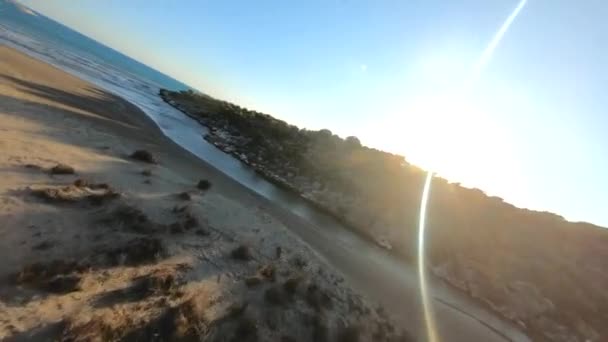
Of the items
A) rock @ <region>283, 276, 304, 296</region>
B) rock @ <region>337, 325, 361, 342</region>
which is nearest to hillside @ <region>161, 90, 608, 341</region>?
rock @ <region>337, 325, 361, 342</region>

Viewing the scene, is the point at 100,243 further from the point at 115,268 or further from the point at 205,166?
the point at 205,166

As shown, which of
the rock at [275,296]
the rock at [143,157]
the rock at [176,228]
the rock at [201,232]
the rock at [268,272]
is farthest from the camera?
the rock at [143,157]

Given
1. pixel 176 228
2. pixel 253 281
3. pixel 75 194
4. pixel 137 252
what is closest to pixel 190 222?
pixel 176 228

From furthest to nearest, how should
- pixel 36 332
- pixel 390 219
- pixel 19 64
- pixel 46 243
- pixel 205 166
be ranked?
pixel 19 64
pixel 390 219
pixel 205 166
pixel 46 243
pixel 36 332

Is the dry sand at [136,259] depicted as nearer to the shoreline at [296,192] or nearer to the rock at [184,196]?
the rock at [184,196]

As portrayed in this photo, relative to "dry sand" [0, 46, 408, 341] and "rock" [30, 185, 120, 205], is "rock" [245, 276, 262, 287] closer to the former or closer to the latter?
"dry sand" [0, 46, 408, 341]

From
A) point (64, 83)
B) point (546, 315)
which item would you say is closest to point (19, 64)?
point (64, 83)

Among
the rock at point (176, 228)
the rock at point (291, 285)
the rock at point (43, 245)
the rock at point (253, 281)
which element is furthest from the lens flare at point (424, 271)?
the rock at point (43, 245)

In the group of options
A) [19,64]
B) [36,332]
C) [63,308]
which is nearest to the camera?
[36,332]
